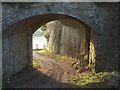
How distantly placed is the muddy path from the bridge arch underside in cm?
67

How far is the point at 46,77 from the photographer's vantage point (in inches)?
840

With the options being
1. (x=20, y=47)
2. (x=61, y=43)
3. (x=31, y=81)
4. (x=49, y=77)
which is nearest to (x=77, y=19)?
(x=49, y=77)

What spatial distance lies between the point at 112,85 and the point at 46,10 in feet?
21.1

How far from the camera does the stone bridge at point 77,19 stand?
62.0 feet

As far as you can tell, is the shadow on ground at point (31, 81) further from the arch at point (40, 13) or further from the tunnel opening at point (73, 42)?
the arch at point (40, 13)

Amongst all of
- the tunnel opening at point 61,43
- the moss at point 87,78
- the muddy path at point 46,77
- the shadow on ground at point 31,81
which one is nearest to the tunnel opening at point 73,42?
the tunnel opening at point 61,43

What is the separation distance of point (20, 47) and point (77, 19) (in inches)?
193

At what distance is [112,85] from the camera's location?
1542 cm

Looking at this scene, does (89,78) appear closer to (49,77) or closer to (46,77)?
(49,77)

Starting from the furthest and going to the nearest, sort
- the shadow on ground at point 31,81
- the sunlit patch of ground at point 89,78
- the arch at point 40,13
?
the arch at point 40,13
the shadow on ground at point 31,81
the sunlit patch of ground at point 89,78

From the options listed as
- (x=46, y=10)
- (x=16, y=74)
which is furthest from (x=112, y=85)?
(x=16, y=74)

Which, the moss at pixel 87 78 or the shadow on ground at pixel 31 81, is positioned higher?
the moss at pixel 87 78

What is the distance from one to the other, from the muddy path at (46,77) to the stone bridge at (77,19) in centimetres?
95

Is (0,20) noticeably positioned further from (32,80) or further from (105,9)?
(105,9)
